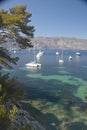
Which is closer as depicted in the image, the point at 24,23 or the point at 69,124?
the point at 69,124

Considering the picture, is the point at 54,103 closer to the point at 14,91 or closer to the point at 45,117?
the point at 45,117

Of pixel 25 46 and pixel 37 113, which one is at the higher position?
pixel 25 46

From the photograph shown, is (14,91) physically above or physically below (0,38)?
below

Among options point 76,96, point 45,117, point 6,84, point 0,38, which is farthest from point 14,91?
point 76,96

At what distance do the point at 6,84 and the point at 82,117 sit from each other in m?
8.28

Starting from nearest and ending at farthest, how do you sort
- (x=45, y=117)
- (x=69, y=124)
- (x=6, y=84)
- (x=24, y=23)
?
(x=6, y=84) → (x=69, y=124) → (x=45, y=117) → (x=24, y=23)

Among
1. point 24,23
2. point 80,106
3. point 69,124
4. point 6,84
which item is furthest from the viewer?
point 80,106

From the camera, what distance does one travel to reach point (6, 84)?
20.7 meters

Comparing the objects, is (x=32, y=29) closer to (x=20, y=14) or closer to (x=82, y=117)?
(x=20, y=14)

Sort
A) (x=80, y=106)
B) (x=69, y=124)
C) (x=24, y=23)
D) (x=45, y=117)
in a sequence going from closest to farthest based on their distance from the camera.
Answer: (x=69, y=124) < (x=45, y=117) < (x=24, y=23) < (x=80, y=106)

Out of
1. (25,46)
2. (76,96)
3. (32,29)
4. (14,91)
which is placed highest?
(32,29)

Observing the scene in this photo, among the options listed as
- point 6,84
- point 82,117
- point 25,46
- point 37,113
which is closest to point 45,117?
point 37,113

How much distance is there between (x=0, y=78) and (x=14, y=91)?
157 cm

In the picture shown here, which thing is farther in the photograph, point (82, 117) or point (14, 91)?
point (82, 117)
